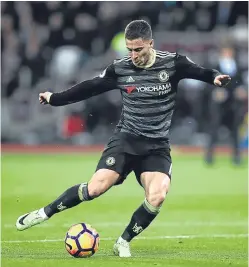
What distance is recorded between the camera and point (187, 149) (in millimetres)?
23641

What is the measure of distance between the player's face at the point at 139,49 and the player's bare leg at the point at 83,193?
1.08 m

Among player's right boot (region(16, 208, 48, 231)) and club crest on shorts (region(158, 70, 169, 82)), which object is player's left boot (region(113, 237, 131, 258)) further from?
club crest on shorts (region(158, 70, 169, 82))

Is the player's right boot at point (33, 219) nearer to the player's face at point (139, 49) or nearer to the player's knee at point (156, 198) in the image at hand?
the player's knee at point (156, 198)

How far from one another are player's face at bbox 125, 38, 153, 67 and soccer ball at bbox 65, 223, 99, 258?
1.66 meters

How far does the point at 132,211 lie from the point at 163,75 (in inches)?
164

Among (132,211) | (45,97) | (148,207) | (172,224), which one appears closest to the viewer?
(148,207)

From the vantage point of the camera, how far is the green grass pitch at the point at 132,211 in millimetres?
8695

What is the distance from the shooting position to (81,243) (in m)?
8.64

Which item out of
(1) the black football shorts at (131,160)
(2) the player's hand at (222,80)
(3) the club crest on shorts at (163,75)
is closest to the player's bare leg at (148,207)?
(1) the black football shorts at (131,160)

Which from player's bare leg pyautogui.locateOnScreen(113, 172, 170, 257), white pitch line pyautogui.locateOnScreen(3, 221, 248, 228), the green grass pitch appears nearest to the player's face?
player's bare leg pyautogui.locateOnScreen(113, 172, 170, 257)

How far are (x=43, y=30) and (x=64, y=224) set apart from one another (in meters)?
14.0

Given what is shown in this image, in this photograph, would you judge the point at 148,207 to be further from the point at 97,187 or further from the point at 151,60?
the point at 151,60

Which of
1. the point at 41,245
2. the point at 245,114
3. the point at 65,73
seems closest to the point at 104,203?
the point at 41,245

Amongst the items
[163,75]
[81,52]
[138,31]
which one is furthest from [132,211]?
[81,52]
